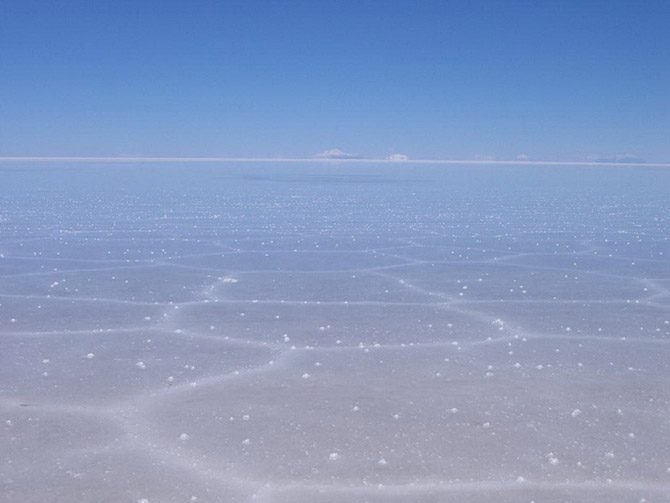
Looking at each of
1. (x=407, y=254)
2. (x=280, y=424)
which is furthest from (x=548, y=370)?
(x=407, y=254)

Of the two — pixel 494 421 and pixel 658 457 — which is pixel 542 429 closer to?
pixel 494 421

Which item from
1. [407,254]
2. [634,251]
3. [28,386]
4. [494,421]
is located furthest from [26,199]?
[494,421]

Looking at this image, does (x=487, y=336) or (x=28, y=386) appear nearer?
(x=28, y=386)

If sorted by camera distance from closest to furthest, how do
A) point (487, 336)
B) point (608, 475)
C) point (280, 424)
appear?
point (608, 475) → point (280, 424) → point (487, 336)

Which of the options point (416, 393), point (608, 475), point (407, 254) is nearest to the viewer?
point (608, 475)

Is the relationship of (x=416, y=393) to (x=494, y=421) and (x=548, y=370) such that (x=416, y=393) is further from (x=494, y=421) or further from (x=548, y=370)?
(x=548, y=370)

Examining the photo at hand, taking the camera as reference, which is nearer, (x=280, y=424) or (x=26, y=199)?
(x=280, y=424)
